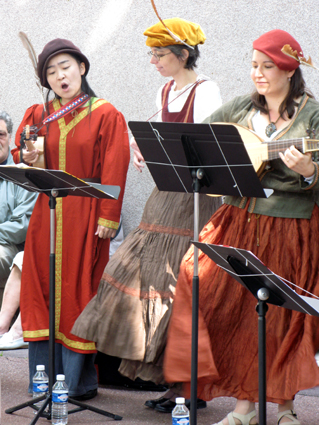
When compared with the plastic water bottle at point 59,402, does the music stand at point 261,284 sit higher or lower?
higher

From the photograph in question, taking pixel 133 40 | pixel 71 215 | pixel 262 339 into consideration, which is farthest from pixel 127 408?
pixel 133 40

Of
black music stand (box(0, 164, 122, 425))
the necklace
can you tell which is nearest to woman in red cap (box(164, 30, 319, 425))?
the necklace

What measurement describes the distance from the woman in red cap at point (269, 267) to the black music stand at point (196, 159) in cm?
39

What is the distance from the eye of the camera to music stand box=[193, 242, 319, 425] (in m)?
2.40

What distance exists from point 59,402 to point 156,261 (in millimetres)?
975

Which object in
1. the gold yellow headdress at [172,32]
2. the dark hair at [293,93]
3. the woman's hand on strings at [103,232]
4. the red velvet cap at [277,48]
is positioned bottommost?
the woman's hand on strings at [103,232]

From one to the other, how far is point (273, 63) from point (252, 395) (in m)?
1.67

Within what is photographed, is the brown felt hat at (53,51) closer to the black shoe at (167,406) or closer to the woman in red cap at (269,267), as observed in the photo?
the woman in red cap at (269,267)

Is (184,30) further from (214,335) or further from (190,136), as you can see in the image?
(214,335)

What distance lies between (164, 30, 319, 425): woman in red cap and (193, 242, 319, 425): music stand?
0.65 meters

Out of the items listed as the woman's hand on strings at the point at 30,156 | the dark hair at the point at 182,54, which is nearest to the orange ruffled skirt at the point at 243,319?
the dark hair at the point at 182,54

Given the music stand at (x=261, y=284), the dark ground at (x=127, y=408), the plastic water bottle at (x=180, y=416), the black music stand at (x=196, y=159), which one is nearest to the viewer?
the music stand at (x=261, y=284)

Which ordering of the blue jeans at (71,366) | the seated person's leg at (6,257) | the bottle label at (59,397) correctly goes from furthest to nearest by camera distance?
the seated person's leg at (6,257), the blue jeans at (71,366), the bottle label at (59,397)

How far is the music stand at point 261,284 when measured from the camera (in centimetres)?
240
